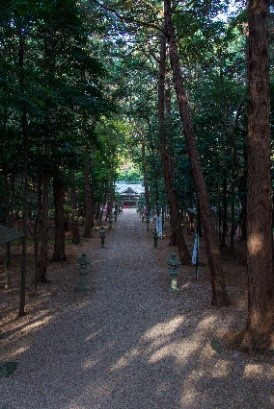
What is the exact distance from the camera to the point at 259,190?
24.6 ft

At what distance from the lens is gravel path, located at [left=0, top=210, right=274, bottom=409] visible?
603 centimetres

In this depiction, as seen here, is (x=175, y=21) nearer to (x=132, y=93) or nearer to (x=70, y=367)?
(x=132, y=93)

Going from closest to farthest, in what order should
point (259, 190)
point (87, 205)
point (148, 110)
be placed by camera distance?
point (259, 190) < point (148, 110) < point (87, 205)


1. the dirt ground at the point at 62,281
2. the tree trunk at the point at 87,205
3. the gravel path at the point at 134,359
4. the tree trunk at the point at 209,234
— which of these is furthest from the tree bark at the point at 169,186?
the tree trunk at the point at 87,205

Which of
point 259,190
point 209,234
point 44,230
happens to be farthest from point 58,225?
point 259,190

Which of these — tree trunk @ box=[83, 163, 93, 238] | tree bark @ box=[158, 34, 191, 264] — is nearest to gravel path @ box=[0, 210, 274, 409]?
tree bark @ box=[158, 34, 191, 264]

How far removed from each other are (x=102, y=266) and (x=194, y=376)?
10145 millimetres

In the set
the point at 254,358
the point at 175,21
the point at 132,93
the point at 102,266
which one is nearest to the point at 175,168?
the point at 132,93

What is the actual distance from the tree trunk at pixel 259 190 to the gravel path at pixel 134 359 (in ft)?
2.19

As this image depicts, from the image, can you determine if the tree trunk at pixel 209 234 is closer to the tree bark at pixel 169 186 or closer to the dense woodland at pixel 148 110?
the dense woodland at pixel 148 110

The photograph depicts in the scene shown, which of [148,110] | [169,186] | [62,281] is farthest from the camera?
[148,110]

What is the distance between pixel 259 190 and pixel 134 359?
3.61 m

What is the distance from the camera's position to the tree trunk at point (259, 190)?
7.44 m

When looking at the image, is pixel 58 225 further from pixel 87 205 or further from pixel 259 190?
pixel 259 190
